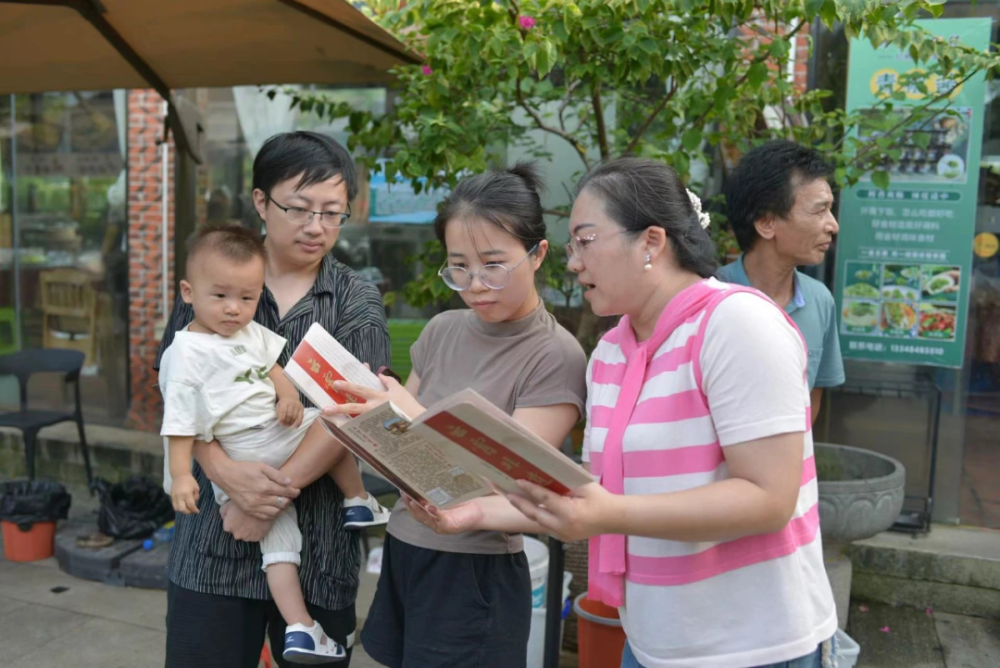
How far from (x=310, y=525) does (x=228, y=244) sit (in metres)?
0.71

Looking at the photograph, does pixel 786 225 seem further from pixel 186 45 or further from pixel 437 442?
pixel 186 45

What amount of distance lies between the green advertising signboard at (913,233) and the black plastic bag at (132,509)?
3757 millimetres

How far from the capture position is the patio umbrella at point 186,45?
3.78 m

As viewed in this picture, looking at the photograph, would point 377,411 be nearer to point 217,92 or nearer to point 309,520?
point 309,520

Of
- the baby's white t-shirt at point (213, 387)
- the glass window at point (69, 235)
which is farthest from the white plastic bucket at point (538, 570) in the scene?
the glass window at point (69, 235)

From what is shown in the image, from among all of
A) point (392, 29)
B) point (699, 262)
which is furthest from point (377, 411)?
point (392, 29)

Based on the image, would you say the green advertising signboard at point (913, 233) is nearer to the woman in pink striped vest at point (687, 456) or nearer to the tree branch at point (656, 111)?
the tree branch at point (656, 111)

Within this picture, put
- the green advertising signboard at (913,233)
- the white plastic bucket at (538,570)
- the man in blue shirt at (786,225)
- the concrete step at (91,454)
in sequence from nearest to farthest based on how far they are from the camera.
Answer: the man in blue shirt at (786,225)
the white plastic bucket at (538,570)
the green advertising signboard at (913,233)
the concrete step at (91,454)

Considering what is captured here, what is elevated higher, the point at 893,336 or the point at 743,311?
the point at 743,311

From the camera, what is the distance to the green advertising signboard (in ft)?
14.7

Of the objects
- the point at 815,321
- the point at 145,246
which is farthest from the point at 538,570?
the point at 145,246

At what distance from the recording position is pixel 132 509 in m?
4.96

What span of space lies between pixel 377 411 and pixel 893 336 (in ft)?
12.1

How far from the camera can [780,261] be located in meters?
2.86
